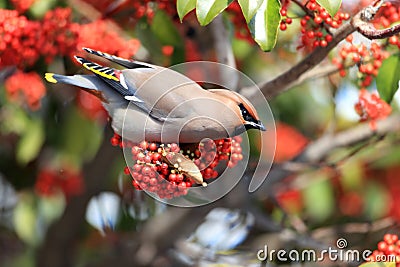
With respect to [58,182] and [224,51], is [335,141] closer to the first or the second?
[224,51]

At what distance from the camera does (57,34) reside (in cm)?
242

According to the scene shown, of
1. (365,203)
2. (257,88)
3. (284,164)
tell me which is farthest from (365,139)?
(257,88)

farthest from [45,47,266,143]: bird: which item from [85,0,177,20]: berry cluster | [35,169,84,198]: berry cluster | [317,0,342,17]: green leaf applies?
[35,169,84,198]: berry cluster

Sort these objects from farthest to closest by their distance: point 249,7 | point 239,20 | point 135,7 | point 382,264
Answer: point 135,7
point 239,20
point 382,264
point 249,7

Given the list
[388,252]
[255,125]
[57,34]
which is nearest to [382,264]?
[388,252]

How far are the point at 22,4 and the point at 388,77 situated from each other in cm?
113

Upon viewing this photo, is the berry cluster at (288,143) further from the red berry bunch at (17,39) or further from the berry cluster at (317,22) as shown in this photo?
the berry cluster at (317,22)

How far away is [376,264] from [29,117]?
1.53m

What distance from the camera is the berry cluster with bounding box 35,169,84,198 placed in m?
3.19

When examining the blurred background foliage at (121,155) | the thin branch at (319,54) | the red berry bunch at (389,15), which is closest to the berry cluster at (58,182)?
the blurred background foliage at (121,155)

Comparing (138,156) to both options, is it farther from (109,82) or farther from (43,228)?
(43,228)

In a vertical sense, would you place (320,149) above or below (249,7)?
below

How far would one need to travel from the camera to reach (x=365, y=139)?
9.19 feet

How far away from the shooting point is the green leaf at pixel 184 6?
5.50 feet
